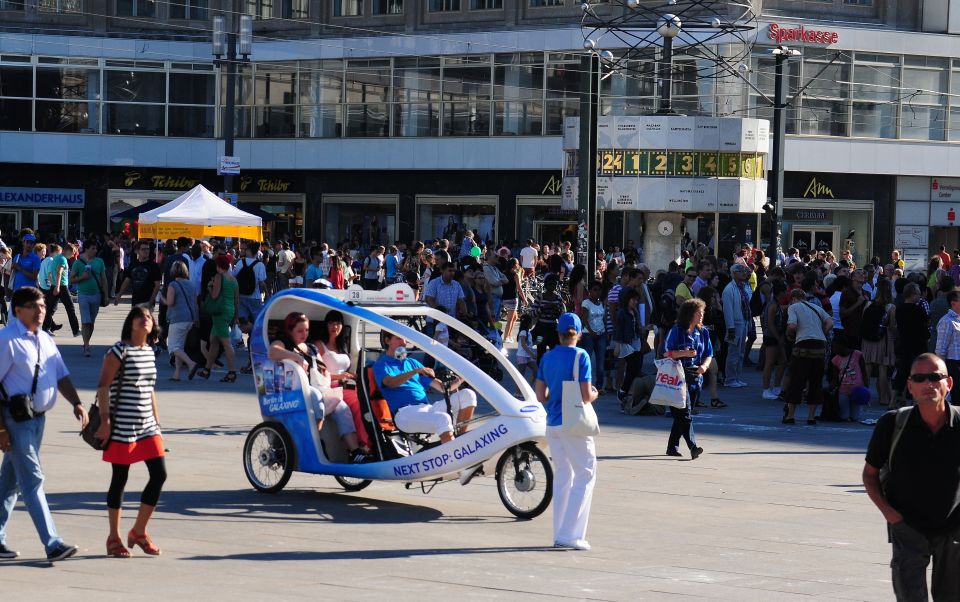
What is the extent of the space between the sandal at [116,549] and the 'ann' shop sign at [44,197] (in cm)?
4475

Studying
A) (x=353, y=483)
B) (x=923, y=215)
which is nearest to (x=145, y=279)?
(x=353, y=483)

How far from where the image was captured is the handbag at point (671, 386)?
1410 centimetres

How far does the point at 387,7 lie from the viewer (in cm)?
5094

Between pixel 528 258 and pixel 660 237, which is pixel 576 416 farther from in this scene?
pixel 660 237

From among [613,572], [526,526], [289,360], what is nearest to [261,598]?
[613,572]

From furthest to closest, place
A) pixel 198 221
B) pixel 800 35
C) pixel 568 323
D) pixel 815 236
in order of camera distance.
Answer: pixel 815 236 → pixel 800 35 → pixel 198 221 → pixel 568 323

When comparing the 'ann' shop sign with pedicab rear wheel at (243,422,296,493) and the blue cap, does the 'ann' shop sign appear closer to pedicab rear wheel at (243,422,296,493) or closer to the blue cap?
pedicab rear wheel at (243,422,296,493)

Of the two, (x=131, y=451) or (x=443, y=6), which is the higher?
(x=443, y=6)

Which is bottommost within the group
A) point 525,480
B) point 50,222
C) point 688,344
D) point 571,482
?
point 525,480

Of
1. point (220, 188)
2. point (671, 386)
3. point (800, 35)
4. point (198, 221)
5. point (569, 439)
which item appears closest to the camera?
point (569, 439)

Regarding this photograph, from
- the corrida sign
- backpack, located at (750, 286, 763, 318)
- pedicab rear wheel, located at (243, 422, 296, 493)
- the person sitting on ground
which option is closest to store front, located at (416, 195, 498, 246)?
the corrida sign

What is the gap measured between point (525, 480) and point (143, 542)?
9.86ft

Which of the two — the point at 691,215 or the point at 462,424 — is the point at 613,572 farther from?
the point at 691,215

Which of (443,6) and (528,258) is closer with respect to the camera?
(528,258)
